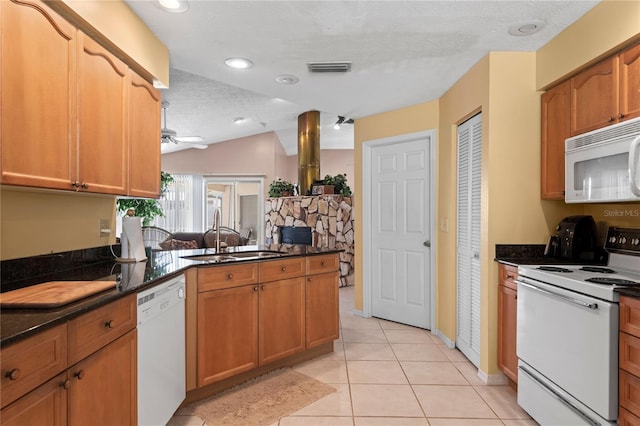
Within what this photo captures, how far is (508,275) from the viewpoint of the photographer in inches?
100

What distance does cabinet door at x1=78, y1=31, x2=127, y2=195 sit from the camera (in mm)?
1752

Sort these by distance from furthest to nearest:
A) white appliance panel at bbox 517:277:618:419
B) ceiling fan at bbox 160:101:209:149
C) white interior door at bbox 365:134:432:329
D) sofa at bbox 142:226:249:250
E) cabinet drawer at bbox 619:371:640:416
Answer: sofa at bbox 142:226:249:250 → ceiling fan at bbox 160:101:209:149 → white interior door at bbox 365:134:432:329 → white appliance panel at bbox 517:277:618:419 → cabinet drawer at bbox 619:371:640:416

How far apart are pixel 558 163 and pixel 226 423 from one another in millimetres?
2681

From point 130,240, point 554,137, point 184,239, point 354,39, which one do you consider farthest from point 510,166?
point 184,239

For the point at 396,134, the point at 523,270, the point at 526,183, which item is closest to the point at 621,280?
the point at 523,270

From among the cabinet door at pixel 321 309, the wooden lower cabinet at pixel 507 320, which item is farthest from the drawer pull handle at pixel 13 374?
the wooden lower cabinet at pixel 507 320

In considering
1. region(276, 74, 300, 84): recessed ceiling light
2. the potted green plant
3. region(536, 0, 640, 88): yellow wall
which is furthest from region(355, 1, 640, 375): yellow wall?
the potted green plant

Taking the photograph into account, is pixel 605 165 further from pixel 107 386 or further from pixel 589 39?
pixel 107 386

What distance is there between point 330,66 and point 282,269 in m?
1.64

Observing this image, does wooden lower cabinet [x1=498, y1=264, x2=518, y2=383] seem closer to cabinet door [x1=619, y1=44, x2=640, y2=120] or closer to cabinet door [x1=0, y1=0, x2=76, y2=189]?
cabinet door [x1=619, y1=44, x2=640, y2=120]

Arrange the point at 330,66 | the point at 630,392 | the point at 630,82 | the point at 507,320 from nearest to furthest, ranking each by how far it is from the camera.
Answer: the point at 630,392 < the point at 630,82 < the point at 507,320 < the point at 330,66

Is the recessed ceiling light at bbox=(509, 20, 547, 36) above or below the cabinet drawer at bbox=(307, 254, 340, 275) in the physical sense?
above

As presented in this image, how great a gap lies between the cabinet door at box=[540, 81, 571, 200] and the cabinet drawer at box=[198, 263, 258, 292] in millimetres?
2120

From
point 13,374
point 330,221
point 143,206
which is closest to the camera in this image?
point 13,374
